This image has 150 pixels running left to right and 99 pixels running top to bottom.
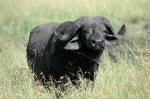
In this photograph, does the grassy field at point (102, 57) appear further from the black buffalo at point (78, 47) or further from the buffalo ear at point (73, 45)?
the buffalo ear at point (73, 45)

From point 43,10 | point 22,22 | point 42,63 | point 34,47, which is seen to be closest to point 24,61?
point 34,47

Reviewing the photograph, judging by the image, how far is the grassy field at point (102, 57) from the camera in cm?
637

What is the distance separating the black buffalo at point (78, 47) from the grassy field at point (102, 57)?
0.99 feet

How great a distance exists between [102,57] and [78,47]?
9.51 ft

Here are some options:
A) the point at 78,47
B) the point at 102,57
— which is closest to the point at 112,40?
the point at 78,47

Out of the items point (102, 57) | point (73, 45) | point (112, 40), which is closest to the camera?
point (73, 45)

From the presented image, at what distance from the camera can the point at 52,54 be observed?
24.6 feet

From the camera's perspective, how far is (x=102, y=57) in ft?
32.6

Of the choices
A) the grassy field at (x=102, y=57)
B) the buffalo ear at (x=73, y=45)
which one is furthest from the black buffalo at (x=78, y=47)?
the grassy field at (x=102, y=57)

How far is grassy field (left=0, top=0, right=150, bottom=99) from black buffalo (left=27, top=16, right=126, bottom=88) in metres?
0.30

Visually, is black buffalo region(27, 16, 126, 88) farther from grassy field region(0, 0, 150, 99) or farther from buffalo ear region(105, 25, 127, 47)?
grassy field region(0, 0, 150, 99)

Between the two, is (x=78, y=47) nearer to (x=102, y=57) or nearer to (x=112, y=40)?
(x=112, y=40)

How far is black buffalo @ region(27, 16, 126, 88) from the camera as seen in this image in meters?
7.03

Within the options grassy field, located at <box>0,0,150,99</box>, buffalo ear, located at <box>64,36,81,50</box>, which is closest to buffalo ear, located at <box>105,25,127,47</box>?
grassy field, located at <box>0,0,150,99</box>
